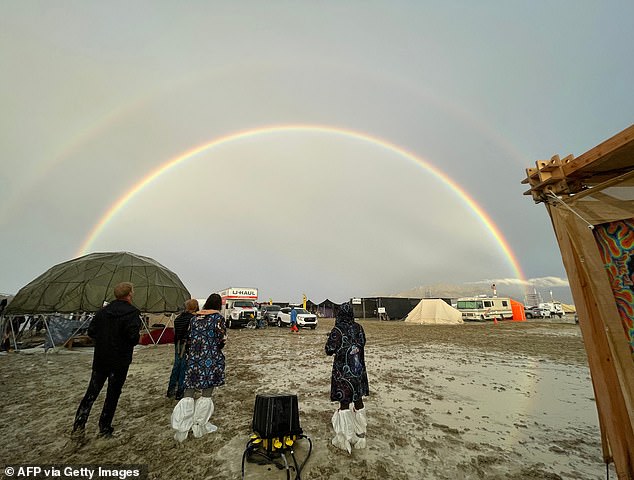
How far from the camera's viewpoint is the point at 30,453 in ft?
12.5

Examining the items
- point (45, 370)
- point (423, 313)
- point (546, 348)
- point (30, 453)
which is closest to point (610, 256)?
point (30, 453)

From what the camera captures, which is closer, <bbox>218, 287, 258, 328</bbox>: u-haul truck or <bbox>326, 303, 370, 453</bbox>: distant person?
<bbox>326, 303, 370, 453</bbox>: distant person

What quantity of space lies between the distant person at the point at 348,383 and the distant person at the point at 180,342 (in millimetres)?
2851

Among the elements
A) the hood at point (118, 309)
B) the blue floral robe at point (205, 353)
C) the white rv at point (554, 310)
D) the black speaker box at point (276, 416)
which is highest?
the white rv at point (554, 310)

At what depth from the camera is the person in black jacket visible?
4121mm

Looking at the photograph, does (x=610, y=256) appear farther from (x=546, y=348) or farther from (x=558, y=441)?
(x=546, y=348)

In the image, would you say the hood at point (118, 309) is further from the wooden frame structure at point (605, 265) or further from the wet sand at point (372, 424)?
the wooden frame structure at point (605, 265)

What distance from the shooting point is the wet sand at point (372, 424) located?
3537mm

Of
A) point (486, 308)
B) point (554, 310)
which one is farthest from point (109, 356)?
point (554, 310)

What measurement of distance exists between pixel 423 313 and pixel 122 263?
110 feet

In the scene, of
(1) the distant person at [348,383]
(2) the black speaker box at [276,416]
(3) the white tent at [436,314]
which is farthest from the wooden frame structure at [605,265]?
(3) the white tent at [436,314]

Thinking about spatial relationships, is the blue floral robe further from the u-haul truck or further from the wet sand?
the u-haul truck

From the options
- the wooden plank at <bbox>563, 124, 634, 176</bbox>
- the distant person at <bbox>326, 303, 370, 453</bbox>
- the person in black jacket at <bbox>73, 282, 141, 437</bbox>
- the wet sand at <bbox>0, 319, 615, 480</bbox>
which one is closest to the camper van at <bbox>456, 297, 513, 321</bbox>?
the wet sand at <bbox>0, 319, 615, 480</bbox>

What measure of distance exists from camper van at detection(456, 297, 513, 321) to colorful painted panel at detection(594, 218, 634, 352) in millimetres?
42137
